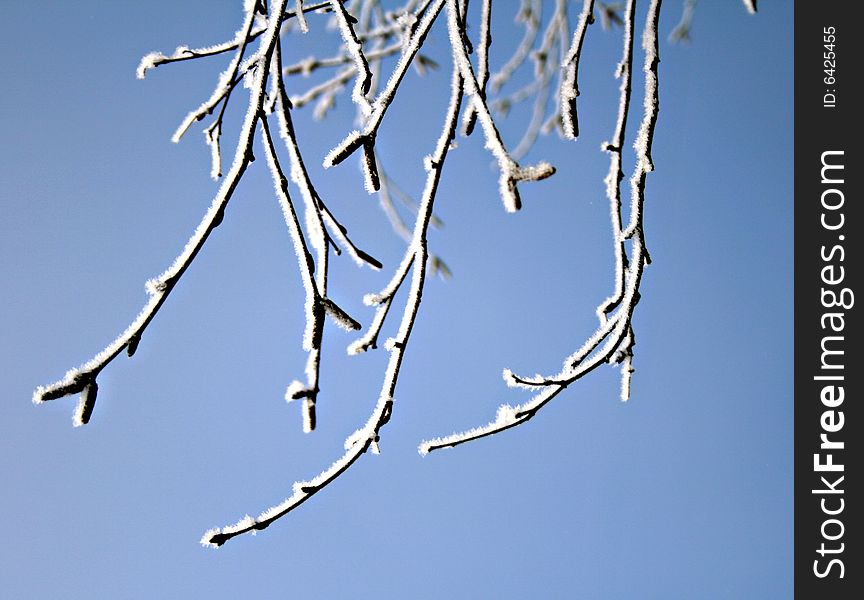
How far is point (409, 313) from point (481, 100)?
244 millimetres

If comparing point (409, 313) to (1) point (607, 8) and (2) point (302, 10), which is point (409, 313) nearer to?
(2) point (302, 10)

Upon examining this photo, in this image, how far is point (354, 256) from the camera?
857 millimetres

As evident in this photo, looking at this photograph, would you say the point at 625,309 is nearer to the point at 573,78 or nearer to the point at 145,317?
the point at 573,78

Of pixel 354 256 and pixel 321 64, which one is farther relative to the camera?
pixel 321 64
